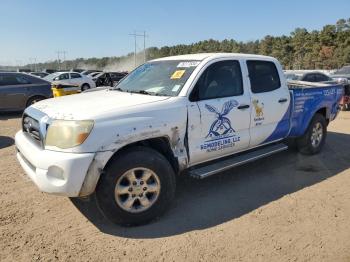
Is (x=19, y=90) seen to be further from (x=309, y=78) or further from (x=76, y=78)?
(x=76, y=78)

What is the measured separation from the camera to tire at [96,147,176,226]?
3928 mm

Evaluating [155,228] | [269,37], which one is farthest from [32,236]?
[269,37]

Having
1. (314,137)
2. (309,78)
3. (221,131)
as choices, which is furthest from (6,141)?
(309,78)

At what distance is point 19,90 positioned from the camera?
41.2 feet

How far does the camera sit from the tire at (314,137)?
6.93 m

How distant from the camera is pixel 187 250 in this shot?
3.69 m

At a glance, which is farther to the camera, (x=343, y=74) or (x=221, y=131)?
(x=343, y=74)

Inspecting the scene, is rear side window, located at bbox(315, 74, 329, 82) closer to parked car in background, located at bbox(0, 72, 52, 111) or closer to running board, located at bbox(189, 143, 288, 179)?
parked car in background, located at bbox(0, 72, 52, 111)

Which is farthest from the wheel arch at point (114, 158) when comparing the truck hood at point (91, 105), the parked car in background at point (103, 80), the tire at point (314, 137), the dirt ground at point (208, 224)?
the parked car in background at point (103, 80)

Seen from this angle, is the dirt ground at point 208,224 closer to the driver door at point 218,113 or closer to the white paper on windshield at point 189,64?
the driver door at point 218,113

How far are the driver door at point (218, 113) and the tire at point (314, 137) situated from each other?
2.08 metres

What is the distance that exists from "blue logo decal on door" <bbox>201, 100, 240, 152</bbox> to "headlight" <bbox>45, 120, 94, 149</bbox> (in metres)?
1.54

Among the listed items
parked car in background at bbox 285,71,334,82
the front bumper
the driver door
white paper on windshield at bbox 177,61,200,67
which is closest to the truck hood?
the front bumper

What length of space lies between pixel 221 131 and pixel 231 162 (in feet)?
1.63
